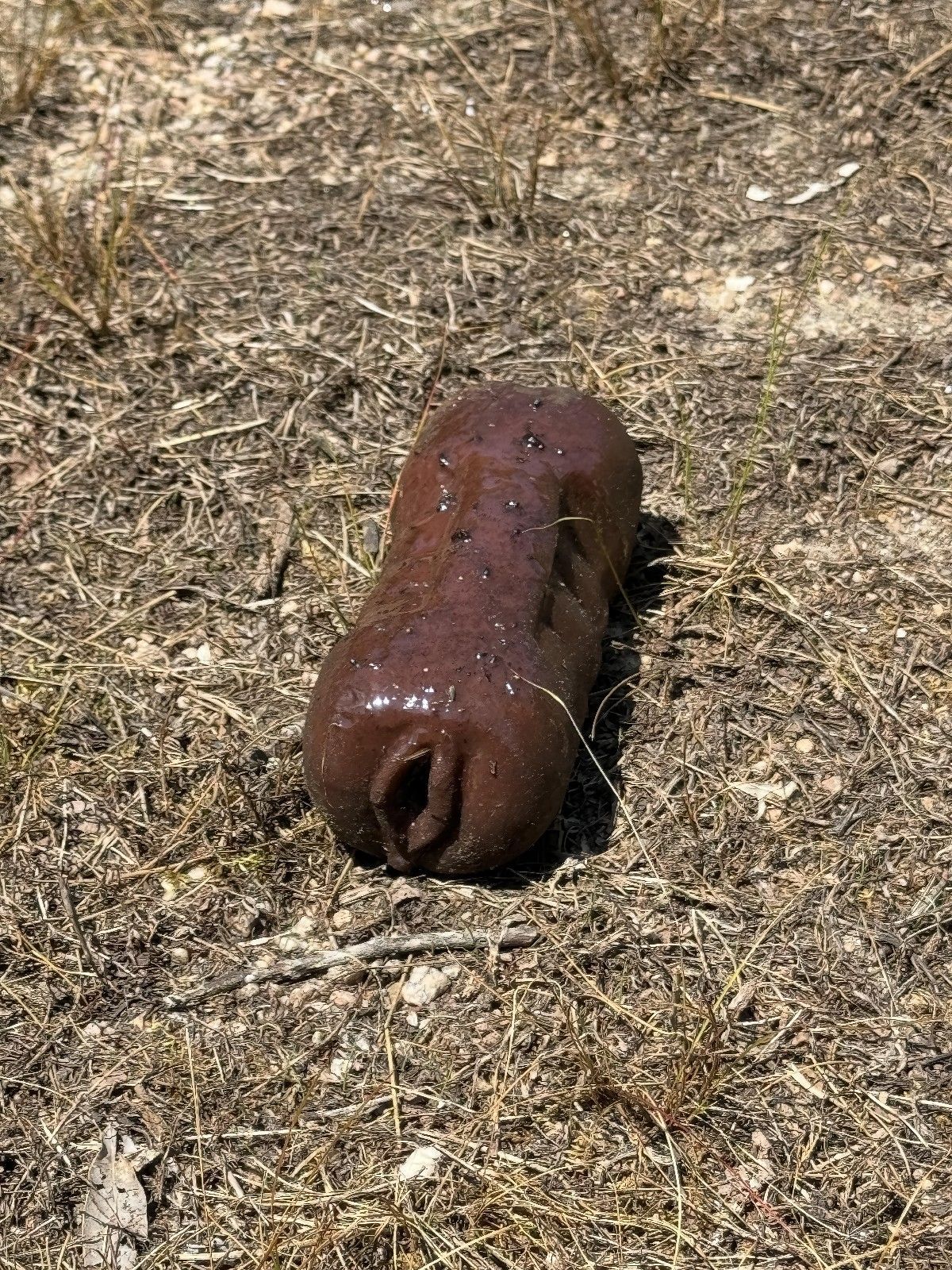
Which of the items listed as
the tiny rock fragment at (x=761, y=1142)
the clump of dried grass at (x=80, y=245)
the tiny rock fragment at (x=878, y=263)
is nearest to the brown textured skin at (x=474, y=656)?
the tiny rock fragment at (x=761, y=1142)

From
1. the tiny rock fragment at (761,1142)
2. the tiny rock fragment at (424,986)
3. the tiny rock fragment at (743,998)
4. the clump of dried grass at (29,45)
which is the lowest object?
the tiny rock fragment at (761,1142)

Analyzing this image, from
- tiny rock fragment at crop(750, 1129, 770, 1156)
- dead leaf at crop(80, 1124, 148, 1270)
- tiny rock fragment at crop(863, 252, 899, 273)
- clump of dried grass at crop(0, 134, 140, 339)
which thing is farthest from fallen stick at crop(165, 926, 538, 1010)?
tiny rock fragment at crop(863, 252, 899, 273)

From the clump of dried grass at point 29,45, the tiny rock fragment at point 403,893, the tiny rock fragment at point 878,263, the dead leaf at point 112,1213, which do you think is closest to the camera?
the dead leaf at point 112,1213

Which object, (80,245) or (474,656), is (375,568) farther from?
(80,245)

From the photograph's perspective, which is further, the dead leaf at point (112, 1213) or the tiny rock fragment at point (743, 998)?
the tiny rock fragment at point (743, 998)

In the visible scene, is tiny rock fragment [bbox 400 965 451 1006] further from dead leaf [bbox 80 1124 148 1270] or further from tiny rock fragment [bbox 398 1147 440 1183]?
dead leaf [bbox 80 1124 148 1270]

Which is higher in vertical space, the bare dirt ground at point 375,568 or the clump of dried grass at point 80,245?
the clump of dried grass at point 80,245

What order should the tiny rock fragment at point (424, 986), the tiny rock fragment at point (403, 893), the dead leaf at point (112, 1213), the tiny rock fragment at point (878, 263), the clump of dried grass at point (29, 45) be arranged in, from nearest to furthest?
→ the dead leaf at point (112, 1213)
the tiny rock fragment at point (424, 986)
the tiny rock fragment at point (403, 893)
the tiny rock fragment at point (878, 263)
the clump of dried grass at point (29, 45)

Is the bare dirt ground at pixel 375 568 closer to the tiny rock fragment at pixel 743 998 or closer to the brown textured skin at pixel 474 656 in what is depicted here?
the tiny rock fragment at pixel 743 998
